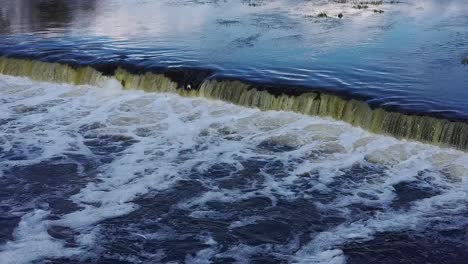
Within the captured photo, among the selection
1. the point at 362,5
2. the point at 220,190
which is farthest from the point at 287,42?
the point at 362,5

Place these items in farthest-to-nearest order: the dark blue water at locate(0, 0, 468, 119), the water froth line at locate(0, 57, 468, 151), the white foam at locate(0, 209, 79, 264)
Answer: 1. the dark blue water at locate(0, 0, 468, 119)
2. the water froth line at locate(0, 57, 468, 151)
3. the white foam at locate(0, 209, 79, 264)

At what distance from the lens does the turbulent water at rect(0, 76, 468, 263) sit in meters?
7.88

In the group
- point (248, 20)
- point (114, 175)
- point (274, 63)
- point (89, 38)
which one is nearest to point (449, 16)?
point (248, 20)

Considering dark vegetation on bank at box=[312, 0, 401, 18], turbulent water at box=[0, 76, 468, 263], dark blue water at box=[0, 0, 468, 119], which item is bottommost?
turbulent water at box=[0, 76, 468, 263]

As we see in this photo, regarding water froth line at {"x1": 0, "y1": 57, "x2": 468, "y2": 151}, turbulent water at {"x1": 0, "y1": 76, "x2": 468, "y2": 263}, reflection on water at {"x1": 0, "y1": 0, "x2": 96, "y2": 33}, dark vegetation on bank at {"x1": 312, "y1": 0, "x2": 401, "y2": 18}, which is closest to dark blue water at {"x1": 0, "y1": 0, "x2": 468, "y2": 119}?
reflection on water at {"x1": 0, "y1": 0, "x2": 96, "y2": 33}

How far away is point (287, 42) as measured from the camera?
58.3 ft

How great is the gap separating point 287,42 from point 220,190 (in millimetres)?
9184

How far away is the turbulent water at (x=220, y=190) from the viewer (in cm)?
788

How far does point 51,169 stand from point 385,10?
58.4 ft

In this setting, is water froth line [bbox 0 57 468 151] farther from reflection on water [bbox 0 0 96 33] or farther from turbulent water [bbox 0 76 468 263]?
reflection on water [bbox 0 0 96 33]

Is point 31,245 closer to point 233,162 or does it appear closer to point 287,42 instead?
point 233,162

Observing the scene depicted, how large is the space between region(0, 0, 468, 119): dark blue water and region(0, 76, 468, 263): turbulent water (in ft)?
5.66

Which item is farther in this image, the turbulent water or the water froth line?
the water froth line

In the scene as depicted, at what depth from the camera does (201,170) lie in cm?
1044
